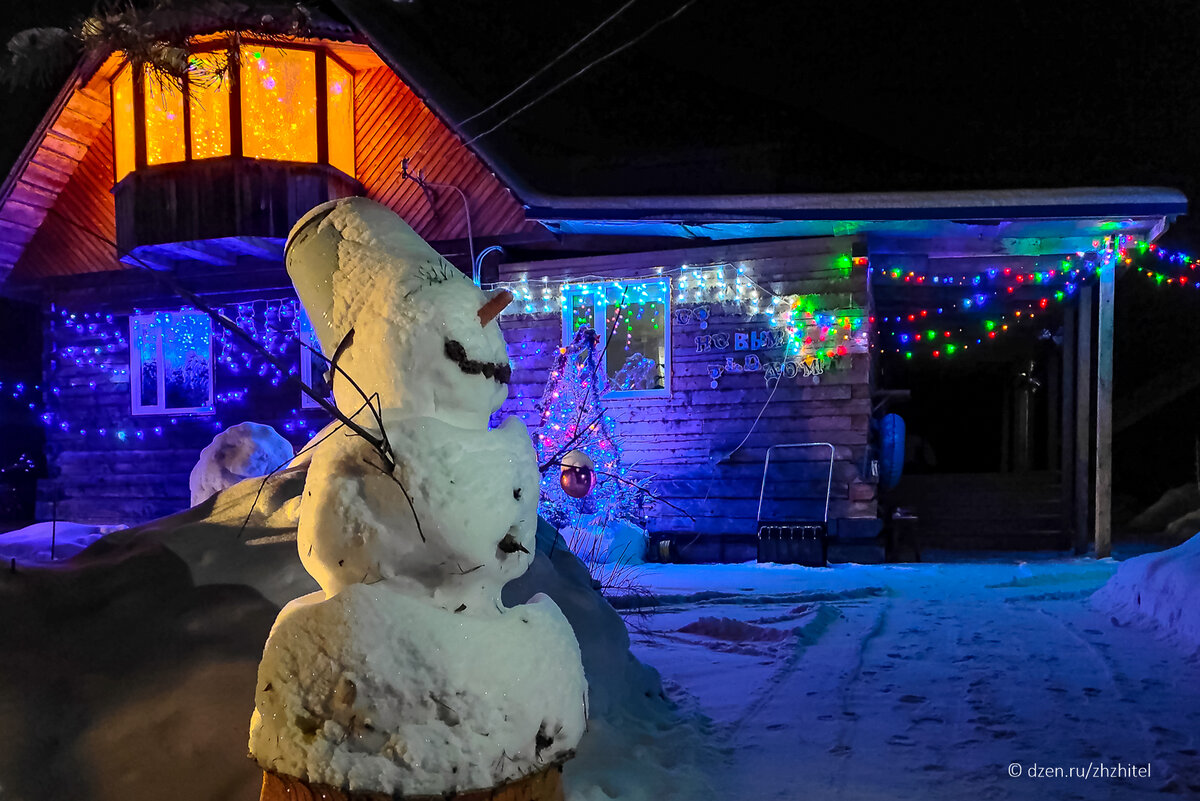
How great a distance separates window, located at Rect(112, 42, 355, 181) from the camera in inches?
375

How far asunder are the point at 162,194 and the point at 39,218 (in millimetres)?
3737

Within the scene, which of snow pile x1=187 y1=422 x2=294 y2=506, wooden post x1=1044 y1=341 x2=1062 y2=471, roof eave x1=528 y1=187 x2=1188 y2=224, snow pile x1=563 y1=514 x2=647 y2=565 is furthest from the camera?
wooden post x1=1044 y1=341 x2=1062 y2=471

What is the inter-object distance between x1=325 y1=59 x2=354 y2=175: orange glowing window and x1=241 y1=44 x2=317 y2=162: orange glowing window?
0.28 metres

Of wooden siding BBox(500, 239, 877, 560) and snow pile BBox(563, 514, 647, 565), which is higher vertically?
wooden siding BBox(500, 239, 877, 560)

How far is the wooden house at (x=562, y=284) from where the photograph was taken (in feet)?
28.6

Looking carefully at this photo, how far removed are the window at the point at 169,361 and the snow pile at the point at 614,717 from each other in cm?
1004

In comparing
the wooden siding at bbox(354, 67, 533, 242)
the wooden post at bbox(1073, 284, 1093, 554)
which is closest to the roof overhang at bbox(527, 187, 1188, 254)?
the wooden post at bbox(1073, 284, 1093, 554)

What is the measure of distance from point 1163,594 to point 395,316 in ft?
19.5

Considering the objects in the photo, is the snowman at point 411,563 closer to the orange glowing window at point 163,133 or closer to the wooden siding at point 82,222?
the orange glowing window at point 163,133

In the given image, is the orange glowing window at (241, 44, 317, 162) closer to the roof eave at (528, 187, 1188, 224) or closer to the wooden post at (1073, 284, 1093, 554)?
the roof eave at (528, 187, 1188, 224)

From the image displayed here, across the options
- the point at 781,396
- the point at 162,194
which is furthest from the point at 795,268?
the point at 162,194

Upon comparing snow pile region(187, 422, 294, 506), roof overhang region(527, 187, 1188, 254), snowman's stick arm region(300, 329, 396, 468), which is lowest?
snow pile region(187, 422, 294, 506)

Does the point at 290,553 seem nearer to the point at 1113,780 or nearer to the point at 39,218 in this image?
Answer: the point at 1113,780

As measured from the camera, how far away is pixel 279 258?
35.7ft
